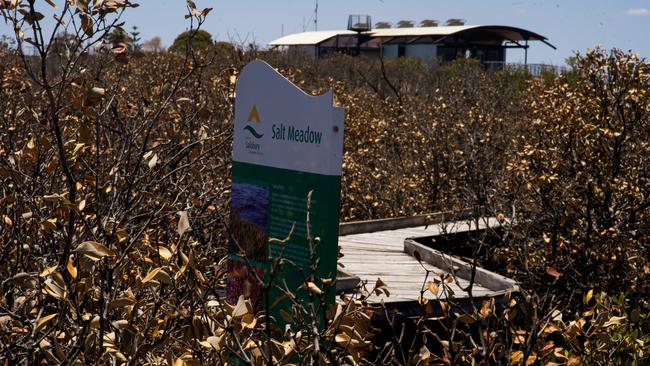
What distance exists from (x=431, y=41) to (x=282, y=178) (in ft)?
197

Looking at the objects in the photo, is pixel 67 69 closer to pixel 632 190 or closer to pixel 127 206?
pixel 127 206

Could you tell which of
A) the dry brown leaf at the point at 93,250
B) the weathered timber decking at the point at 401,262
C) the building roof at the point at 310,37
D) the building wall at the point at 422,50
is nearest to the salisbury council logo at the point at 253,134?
the weathered timber decking at the point at 401,262

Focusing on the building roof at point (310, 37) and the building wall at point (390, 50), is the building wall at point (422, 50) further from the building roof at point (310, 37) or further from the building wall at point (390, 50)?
the building roof at point (310, 37)

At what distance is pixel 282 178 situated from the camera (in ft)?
16.1

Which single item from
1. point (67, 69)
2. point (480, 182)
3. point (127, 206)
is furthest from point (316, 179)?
point (480, 182)

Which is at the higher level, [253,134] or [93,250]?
[253,134]

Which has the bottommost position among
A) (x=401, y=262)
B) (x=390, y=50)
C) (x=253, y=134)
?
(x=401, y=262)

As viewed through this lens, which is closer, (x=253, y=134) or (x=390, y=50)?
(x=253, y=134)

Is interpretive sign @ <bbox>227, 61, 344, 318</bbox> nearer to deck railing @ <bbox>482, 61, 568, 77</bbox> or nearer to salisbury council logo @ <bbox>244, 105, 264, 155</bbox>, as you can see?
salisbury council logo @ <bbox>244, 105, 264, 155</bbox>

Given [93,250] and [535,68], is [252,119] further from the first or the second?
[535,68]

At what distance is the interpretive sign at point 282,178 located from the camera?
4.54 metres

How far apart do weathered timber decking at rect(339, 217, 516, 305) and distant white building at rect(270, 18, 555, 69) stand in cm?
4972

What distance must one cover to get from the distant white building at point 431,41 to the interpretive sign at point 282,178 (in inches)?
2147

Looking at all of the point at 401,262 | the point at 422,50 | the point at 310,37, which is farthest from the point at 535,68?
the point at 401,262
